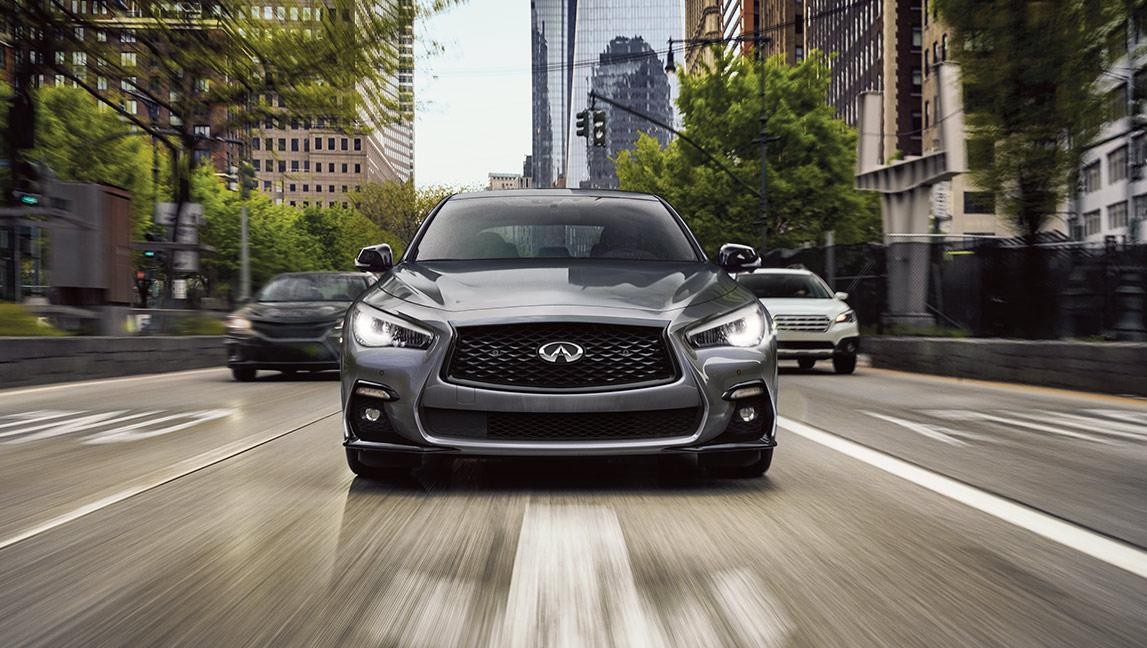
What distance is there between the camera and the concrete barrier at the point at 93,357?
1454 cm

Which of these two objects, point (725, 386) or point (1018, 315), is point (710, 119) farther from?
point (725, 386)

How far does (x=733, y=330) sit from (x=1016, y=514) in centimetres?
146

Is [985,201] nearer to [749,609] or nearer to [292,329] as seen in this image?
[292,329]

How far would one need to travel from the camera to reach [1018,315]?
18.4 m

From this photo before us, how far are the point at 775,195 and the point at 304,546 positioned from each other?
43.7 meters

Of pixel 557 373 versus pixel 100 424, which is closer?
pixel 557 373

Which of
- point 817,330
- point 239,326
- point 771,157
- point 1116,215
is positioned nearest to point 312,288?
point 239,326

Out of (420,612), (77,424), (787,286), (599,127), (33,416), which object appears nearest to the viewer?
(420,612)

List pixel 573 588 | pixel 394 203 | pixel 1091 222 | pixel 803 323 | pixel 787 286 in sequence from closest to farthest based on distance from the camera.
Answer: pixel 573 588 → pixel 803 323 → pixel 787 286 → pixel 1091 222 → pixel 394 203

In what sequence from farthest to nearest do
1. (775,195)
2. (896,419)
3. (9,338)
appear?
1. (775,195)
2. (9,338)
3. (896,419)

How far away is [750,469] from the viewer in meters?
6.05

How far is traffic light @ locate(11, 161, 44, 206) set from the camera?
17391 millimetres

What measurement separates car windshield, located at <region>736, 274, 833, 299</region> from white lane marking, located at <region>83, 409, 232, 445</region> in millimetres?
10447

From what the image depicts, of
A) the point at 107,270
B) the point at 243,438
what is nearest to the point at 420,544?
the point at 243,438
